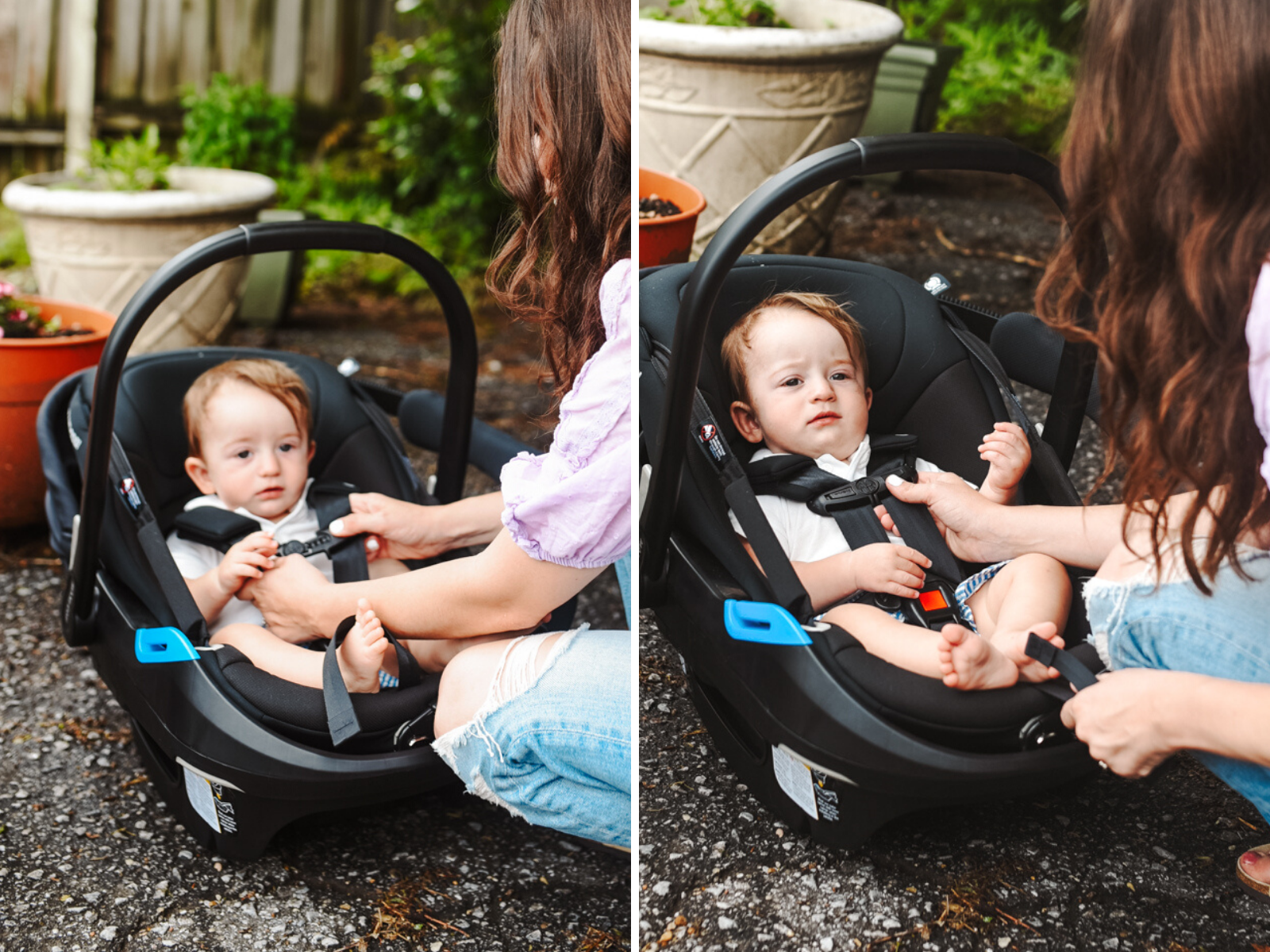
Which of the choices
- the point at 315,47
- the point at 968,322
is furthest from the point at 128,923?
the point at 315,47

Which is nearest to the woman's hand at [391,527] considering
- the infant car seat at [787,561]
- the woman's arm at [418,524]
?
the woman's arm at [418,524]

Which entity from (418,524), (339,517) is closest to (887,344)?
(418,524)

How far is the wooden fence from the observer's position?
385 cm

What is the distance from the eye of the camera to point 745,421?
4.25 ft

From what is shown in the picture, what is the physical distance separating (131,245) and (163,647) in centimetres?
191

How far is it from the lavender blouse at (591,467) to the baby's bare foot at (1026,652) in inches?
15.8

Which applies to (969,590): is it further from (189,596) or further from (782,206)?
(189,596)

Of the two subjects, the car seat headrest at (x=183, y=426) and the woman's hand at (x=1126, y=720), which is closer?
the woman's hand at (x=1126, y=720)

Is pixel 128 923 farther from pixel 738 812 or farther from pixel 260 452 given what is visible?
pixel 738 812

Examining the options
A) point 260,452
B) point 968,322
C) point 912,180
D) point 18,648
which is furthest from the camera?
point 18,648

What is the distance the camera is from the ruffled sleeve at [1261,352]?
869 mm

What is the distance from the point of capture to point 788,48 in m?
1.05

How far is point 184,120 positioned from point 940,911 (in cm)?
367

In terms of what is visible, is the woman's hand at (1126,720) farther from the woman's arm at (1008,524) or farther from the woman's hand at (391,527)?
the woman's hand at (391,527)
